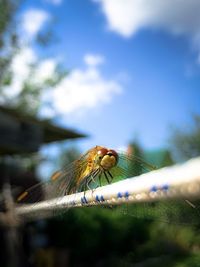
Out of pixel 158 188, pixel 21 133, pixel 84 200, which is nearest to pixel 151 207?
pixel 84 200

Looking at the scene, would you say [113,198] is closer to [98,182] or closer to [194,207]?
[194,207]

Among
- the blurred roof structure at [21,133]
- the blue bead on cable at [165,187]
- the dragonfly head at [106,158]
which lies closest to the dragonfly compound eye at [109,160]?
the dragonfly head at [106,158]

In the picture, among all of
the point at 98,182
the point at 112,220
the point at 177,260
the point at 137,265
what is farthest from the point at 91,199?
the point at 112,220

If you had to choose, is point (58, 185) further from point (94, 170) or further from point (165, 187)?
point (165, 187)

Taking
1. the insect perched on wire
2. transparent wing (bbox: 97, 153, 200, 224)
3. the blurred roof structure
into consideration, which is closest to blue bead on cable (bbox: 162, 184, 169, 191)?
transparent wing (bbox: 97, 153, 200, 224)

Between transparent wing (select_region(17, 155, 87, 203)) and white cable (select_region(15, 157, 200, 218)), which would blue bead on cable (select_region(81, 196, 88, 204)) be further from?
transparent wing (select_region(17, 155, 87, 203))

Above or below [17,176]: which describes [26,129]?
below
